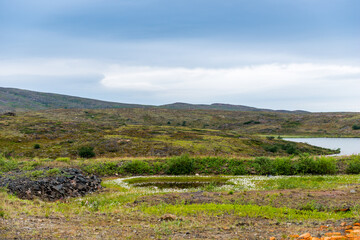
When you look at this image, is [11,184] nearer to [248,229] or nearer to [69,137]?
[248,229]

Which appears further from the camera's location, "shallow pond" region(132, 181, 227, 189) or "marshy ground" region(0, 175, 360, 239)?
"shallow pond" region(132, 181, 227, 189)

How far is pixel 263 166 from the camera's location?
1377 inches

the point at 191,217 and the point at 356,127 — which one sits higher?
the point at 356,127

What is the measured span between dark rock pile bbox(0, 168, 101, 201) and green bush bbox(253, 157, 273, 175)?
762 inches

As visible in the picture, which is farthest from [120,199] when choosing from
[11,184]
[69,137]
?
[69,137]

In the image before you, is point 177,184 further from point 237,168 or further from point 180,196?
point 237,168

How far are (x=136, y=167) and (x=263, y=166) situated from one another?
15.7 metres

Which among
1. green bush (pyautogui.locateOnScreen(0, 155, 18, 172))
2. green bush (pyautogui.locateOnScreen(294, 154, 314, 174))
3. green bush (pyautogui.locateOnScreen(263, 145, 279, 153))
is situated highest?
green bush (pyautogui.locateOnScreen(294, 154, 314, 174))

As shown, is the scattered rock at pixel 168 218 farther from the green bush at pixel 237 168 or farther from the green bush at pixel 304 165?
the green bush at pixel 304 165

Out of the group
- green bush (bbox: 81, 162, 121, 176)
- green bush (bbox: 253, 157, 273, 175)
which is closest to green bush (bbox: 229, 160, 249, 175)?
green bush (bbox: 253, 157, 273, 175)

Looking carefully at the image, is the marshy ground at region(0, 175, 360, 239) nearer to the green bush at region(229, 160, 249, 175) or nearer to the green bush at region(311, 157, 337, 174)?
→ the green bush at region(311, 157, 337, 174)

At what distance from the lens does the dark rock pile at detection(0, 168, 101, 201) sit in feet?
68.2

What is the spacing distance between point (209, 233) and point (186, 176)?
2172cm

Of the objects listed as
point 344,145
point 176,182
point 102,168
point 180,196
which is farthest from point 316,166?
point 344,145
